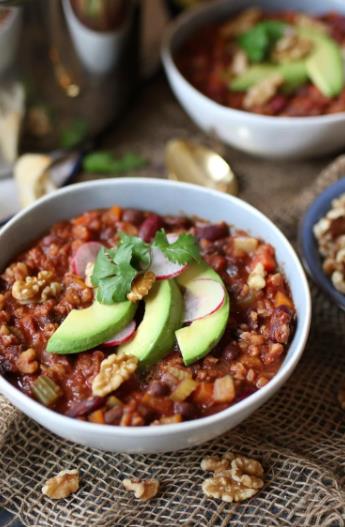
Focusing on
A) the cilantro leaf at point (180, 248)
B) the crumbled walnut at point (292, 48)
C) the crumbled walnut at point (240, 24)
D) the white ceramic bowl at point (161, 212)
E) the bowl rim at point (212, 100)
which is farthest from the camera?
the crumbled walnut at point (240, 24)

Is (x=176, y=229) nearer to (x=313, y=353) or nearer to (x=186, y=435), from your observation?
(x=313, y=353)

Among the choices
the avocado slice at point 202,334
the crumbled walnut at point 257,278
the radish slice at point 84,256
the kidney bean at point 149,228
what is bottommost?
the crumbled walnut at point 257,278

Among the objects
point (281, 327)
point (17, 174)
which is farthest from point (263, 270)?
point (17, 174)

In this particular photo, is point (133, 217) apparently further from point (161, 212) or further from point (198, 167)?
point (198, 167)

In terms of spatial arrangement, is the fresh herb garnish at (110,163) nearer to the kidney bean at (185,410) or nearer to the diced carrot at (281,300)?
the diced carrot at (281,300)

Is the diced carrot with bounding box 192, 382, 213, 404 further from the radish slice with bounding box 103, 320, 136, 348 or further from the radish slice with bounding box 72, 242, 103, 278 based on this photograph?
the radish slice with bounding box 72, 242, 103, 278

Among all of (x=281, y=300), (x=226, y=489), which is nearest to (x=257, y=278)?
(x=281, y=300)

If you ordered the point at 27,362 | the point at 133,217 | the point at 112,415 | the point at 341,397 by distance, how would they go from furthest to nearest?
the point at 133,217 → the point at 341,397 → the point at 27,362 → the point at 112,415

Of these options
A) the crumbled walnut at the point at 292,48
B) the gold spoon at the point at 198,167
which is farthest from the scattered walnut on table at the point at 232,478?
the crumbled walnut at the point at 292,48
